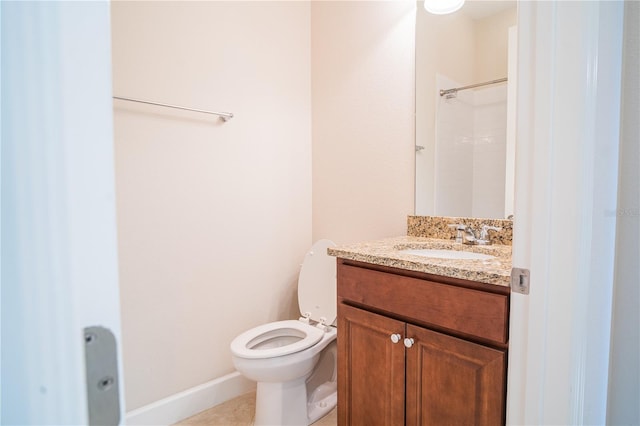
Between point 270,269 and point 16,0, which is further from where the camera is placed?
point 270,269

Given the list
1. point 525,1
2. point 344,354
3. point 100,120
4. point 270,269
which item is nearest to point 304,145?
point 270,269

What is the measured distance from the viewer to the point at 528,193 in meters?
0.71

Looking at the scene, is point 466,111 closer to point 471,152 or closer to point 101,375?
point 471,152

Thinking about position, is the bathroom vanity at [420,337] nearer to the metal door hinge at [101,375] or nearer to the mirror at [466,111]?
the mirror at [466,111]

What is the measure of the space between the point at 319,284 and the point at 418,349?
0.80 m

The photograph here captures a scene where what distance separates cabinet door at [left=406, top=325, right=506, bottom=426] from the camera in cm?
98

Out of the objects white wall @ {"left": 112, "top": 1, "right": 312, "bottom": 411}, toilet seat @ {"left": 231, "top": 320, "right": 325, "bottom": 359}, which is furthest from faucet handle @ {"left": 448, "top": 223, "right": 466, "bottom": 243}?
white wall @ {"left": 112, "top": 1, "right": 312, "bottom": 411}

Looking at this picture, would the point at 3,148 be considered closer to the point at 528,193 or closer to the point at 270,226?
the point at 528,193

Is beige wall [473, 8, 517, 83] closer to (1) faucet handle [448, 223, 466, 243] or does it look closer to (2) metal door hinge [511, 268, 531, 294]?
(1) faucet handle [448, 223, 466, 243]

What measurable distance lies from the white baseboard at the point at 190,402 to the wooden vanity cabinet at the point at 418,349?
751mm

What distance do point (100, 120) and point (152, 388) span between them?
170 cm

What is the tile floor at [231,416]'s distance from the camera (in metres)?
1.68


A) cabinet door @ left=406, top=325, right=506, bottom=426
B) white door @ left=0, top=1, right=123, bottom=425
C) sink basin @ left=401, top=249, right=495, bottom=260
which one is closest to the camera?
white door @ left=0, top=1, right=123, bottom=425

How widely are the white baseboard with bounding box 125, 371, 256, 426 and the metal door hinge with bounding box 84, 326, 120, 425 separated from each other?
1.56m
